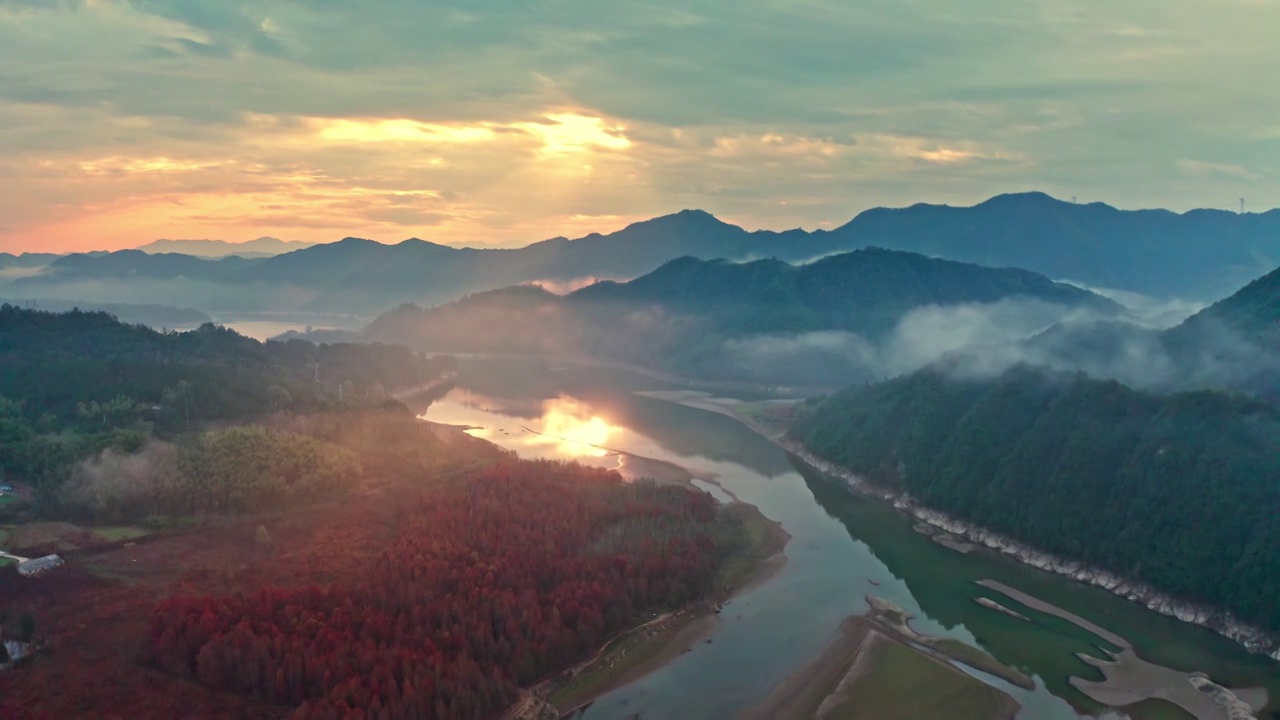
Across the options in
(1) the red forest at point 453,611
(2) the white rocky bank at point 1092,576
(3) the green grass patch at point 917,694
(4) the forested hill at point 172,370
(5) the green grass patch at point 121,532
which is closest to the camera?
(1) the red forest at point 453,611

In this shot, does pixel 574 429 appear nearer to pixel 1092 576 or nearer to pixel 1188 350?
pixel 1092 576

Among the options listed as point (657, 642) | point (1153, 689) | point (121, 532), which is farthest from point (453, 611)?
point (1153, 689)

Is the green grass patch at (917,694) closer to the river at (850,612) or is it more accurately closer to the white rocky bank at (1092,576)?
the river at (850,612)

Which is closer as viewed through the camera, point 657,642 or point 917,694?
point 917,694

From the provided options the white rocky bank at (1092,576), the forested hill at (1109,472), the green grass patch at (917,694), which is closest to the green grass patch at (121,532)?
the green grass patch at (917,694)

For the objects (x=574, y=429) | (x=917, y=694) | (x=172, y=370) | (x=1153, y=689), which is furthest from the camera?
(x=574, y=429)

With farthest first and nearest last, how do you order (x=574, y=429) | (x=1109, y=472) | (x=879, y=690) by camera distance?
(x=574, y=429), (x=1109, y=472), (x=879, y=690)

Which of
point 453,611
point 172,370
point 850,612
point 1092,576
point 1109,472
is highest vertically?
point 172,370

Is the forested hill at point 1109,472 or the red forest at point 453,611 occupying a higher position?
the forested hill at point 1109,472
